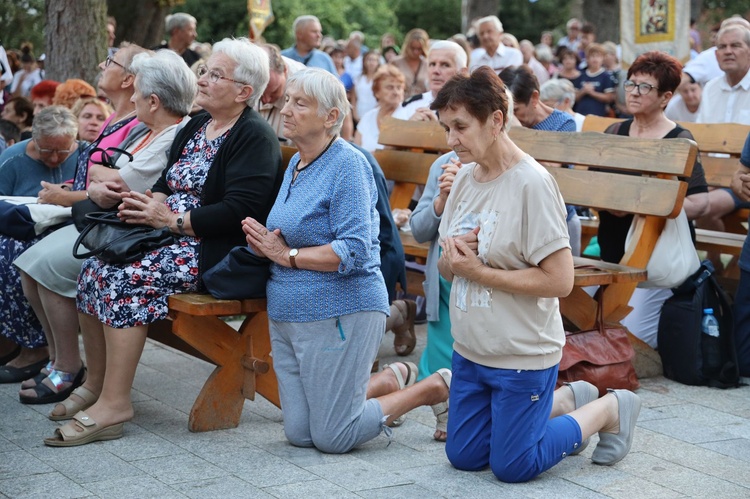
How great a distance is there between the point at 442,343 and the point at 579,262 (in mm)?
953

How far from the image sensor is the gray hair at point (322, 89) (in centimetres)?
440

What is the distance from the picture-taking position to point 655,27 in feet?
32.4

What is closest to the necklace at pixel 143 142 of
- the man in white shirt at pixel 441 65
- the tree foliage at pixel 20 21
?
the man in white shirt at pixel 441 65

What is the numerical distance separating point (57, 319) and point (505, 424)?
2.59 m

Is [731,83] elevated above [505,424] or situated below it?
above

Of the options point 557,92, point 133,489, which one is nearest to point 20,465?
point 133,489

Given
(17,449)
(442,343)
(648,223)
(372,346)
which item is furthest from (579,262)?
(17,449)

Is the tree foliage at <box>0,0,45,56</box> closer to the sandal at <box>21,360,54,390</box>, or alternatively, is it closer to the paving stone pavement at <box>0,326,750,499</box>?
the sandal at <box>21,360,54,390</box>

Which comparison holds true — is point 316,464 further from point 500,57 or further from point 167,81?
point 500,57

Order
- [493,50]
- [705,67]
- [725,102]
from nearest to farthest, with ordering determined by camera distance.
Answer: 1. [725,102]
2. [705,67]
3. [493,50]

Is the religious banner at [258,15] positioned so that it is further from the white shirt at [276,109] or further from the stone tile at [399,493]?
the stone tile at [399,493]

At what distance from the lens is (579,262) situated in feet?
18.5

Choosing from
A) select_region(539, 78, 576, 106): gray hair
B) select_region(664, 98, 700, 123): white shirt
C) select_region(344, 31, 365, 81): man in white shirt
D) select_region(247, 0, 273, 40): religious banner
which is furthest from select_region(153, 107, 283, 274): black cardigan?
select_region(344, 31, 365, 81): man in white shirt

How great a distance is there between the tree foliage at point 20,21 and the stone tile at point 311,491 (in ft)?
55.8
